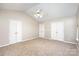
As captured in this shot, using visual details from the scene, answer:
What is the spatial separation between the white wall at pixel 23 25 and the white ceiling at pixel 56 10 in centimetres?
16

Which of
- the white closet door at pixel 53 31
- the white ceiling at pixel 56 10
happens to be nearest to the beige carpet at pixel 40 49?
the white closet door at pixel 53 31

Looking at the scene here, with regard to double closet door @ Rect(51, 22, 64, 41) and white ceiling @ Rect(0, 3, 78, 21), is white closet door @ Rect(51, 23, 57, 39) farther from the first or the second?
white ceiling @ Rect(0, 3, 78, 21)

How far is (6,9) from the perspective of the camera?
177 cm

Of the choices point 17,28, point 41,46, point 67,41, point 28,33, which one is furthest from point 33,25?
point 67,41

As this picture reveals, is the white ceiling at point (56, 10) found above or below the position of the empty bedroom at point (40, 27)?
above

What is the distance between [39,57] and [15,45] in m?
0.54

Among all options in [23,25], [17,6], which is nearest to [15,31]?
[23,25]

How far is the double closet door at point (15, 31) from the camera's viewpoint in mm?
1793

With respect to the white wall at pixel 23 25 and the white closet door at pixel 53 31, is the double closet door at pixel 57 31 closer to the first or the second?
the white closet door at pixel 53 31

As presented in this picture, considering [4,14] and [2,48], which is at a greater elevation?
[4,14]

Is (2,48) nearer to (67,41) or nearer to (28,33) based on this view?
(28,33)

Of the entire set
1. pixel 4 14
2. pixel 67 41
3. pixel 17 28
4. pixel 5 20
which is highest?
pixel 4 14

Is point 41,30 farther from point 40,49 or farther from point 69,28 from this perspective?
point 69,28

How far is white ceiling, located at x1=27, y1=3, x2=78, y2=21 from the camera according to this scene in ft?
5.81
